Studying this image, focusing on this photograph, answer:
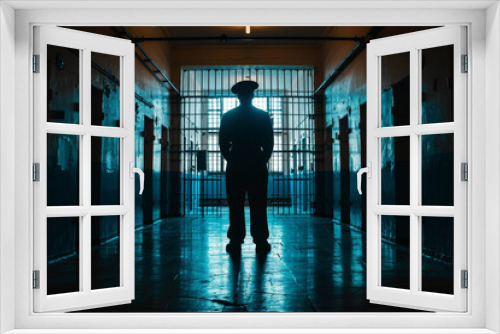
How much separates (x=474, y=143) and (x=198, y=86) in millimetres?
13022

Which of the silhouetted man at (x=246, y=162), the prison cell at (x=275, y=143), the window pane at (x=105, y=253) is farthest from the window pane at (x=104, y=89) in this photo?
the prison cell at (x=275, y=143)

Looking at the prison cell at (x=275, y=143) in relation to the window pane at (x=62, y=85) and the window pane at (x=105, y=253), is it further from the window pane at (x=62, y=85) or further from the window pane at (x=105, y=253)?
the window pane at (x=62, y=85)

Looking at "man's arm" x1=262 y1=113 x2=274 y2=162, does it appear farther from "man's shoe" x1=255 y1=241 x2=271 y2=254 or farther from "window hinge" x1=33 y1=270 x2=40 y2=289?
"window hinge" x1=33 y1=270 x2=40 y2=289

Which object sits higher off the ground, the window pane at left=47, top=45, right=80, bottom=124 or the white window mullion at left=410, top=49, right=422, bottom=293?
the window pane at left=47, top=45, right=80, bottom=124

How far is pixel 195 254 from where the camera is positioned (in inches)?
202

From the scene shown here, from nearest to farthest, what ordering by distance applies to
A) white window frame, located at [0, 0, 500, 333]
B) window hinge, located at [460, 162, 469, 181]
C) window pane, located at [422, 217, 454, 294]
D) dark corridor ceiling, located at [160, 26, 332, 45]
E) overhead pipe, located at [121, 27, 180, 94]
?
white window frame, located at [0, 0, 500, 333]
window hinge, located at [460, 162, 469, 181]
window pane, located at [422, 217, 454, 294]
overhead pipe, located at [121, 27, 180, 94]
dark corridor ceiling, located at [160, 26, 332, 45]

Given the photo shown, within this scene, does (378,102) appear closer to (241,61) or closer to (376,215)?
(376,215)

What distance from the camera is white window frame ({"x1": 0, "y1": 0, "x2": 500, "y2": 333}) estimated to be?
2.39 meters

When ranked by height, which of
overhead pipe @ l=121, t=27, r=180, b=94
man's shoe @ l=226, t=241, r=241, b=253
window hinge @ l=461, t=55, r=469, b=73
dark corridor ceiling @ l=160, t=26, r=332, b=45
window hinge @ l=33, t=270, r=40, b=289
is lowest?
man's shoe @ l=226, t=241, r=241, b=253

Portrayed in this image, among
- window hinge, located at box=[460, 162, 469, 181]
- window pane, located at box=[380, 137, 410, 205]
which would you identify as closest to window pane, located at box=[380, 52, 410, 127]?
window pane, located at box=[380, 137, 410, 205]

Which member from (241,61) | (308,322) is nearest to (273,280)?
(308,322)

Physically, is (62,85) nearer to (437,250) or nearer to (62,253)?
(62,253)

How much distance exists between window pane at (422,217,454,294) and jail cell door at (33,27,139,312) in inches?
100

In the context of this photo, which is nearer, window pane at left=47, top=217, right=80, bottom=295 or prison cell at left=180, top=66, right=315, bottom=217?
window pane at left=47, top=217, right=80, bottom=295
